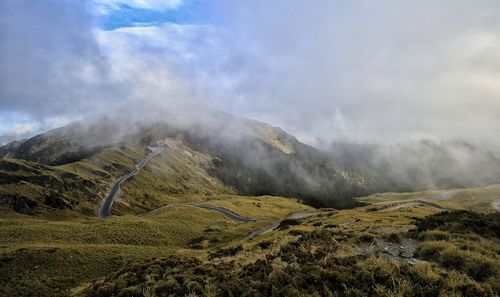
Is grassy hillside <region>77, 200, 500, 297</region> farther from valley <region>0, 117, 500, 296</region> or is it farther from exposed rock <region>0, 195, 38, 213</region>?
exposed rock <region>0, 195, 38, 213</region>

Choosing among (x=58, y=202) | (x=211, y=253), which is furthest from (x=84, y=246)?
(x=58, y=202)

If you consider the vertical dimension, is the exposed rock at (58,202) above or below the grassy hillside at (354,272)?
above

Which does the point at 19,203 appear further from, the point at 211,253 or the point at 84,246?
the point at 211,253

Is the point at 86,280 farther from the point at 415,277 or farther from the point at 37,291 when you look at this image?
the point at 415,277

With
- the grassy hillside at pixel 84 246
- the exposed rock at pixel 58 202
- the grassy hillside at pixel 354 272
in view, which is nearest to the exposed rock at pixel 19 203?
the exposed rock at pixel 58 202

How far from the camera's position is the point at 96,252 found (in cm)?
5531

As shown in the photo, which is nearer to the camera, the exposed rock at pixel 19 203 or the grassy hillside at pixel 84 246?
the grassy hillside at pixel 84 246

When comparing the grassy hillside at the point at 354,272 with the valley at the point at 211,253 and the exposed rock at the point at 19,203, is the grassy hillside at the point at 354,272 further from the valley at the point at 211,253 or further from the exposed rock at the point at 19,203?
the exposed rock at the point at 19,203

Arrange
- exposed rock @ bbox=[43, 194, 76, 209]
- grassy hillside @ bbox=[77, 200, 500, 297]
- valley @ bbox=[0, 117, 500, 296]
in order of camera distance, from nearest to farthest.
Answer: grassy hillside @ bbox=[77, 200, 500, 297] → valley @ bbox=[0, 117, 500, 296] → exposed rock @ bbox=[43, 194, 76, 209]

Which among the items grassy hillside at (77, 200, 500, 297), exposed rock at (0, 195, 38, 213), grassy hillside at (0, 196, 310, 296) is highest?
exposed rock at (0, 195, 38, 213)

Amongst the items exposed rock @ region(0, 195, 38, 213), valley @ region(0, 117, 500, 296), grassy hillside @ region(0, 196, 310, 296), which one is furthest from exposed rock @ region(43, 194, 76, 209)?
grassy hillside @ region(0, 196, 310, 296)

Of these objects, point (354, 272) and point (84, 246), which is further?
point (84, 246)

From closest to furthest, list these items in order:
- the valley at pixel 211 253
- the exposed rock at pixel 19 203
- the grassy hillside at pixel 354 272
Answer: the grassy hillside at pixel 354 272 → the valley at pixel 211 253 → the exposed rock at pixel 19 203

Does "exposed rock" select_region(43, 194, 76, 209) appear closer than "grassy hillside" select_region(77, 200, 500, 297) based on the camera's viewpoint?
No
